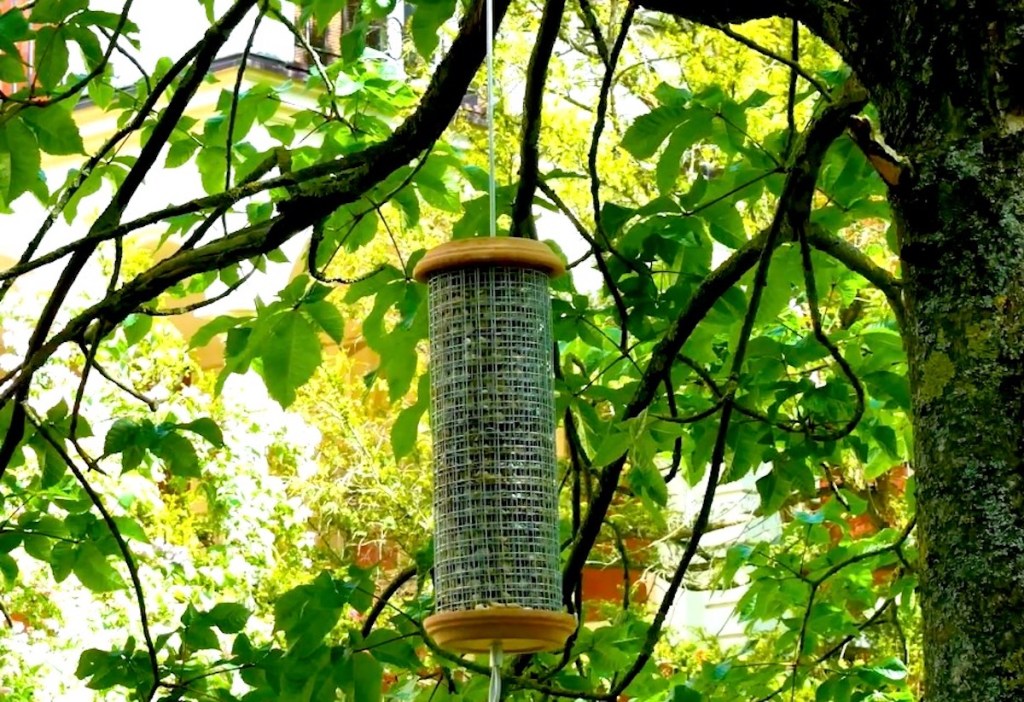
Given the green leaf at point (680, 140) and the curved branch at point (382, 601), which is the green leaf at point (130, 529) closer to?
the curved branch at point (382, 601)

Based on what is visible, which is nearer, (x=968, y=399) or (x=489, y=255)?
(x=968, y=399)

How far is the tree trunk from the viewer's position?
0.99 metres

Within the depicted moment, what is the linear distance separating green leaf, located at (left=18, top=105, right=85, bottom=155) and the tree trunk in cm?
104

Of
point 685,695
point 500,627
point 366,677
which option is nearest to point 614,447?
point 500,627

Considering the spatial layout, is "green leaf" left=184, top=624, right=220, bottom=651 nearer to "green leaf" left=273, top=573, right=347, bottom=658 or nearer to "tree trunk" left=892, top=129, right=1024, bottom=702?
"green leaf" left=273, top=573, right=347, bottom=658

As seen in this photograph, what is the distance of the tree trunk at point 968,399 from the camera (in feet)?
3.26

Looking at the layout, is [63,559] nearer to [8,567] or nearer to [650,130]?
[8,567]

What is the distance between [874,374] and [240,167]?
0.84 meters

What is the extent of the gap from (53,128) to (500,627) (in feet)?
2.82

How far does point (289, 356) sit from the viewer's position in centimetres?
159

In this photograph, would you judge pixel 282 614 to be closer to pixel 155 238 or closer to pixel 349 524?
pixel 349 524

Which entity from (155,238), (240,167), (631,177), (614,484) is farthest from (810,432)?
(155,238)

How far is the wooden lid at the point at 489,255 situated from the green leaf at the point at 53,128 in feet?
1.89

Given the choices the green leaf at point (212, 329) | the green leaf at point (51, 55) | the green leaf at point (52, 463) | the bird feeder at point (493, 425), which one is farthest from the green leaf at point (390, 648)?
the green leaf at point (51, 55)
